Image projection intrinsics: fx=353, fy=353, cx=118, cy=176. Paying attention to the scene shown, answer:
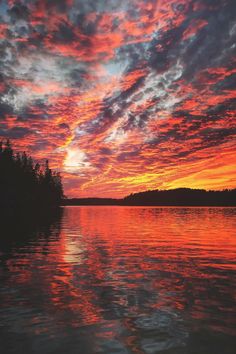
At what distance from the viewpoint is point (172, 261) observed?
2402 cm

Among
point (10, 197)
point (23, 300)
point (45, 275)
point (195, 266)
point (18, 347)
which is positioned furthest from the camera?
point (10, 197)

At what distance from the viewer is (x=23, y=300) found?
1368 cm

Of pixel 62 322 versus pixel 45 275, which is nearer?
pixel 62 322

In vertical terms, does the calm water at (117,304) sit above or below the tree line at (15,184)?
below

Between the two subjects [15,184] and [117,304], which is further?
[15,184]

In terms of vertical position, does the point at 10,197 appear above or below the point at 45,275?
above

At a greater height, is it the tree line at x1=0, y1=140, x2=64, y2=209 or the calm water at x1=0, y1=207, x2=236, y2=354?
the tree line at x1=0, y1=140, x2=64, y2=209

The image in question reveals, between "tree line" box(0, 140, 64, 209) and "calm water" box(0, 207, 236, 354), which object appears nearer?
"calm water" box(0, 207, 236, 354)

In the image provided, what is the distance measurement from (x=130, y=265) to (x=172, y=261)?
3.45 m

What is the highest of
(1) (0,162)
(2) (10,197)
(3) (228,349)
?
(1) (0,162)

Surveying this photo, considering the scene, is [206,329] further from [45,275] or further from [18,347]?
[45,275]

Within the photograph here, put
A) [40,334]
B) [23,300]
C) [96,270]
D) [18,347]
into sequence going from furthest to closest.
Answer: [96,270] < [23,300] < [40,334] < [18,347]

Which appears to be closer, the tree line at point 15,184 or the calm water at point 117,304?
the calm water at point 117,304

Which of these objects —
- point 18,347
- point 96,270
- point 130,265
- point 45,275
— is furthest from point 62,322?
point 130,265
